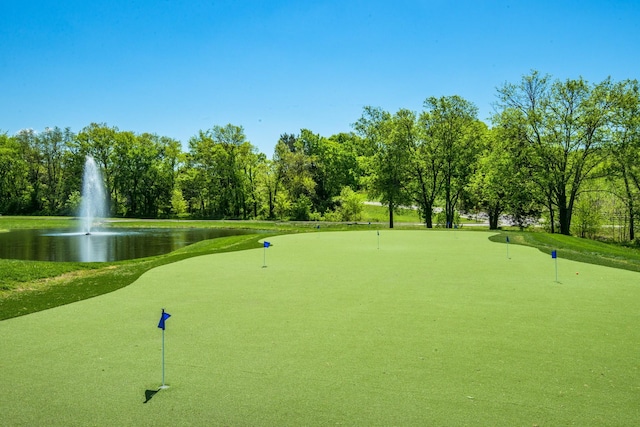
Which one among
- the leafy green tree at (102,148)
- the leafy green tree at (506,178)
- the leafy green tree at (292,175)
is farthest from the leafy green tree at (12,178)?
the leafy green tree at (506,178)

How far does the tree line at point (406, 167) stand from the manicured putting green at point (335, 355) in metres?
23.9

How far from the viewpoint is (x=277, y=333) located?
6.28 m

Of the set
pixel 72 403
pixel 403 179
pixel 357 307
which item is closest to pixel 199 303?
pixel 357 307

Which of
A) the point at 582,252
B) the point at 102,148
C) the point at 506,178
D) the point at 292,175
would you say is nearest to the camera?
the point at 582,252

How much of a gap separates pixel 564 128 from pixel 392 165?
13.2m

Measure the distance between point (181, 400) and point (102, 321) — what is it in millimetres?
3417

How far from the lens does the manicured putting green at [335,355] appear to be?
162 inches

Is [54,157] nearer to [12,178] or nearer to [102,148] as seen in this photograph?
[12,178]

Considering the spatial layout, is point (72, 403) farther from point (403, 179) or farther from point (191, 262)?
point (403, 179)

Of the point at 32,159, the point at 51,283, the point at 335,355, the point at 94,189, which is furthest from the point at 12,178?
the point at 335,355

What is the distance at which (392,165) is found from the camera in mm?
38000

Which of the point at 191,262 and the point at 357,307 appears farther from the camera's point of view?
the point at 191,262

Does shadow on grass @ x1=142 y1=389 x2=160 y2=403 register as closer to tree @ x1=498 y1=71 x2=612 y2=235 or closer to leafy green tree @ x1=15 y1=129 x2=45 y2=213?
tree @ x1=498 y1=71 x2=612 y2=235

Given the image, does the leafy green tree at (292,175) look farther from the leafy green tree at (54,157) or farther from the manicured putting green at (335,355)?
the manicured putting green at (335,355)
